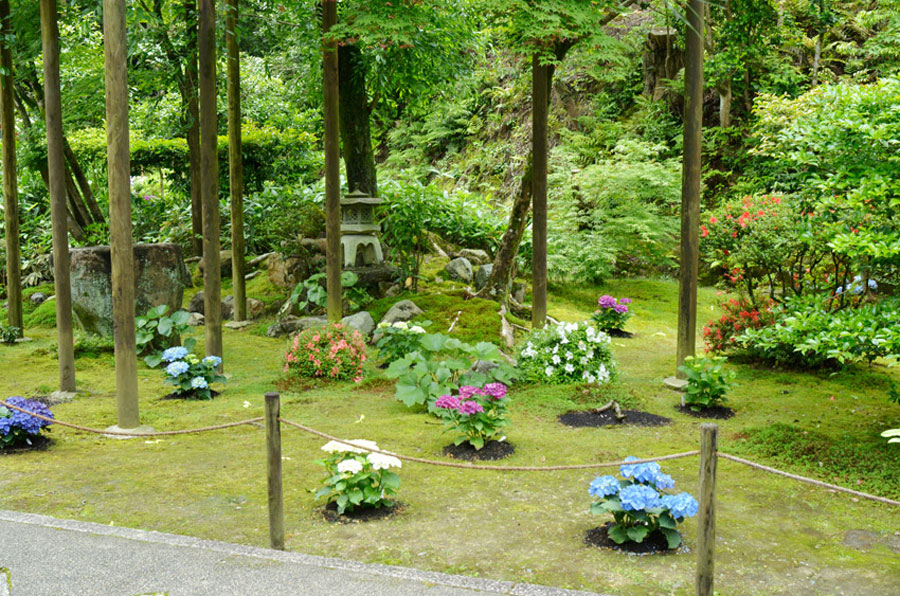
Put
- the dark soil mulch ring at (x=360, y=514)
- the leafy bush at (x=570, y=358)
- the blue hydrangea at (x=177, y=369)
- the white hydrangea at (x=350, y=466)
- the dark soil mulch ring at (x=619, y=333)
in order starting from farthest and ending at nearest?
the dark soil mulch ring at (x=619, y=333), the leafy bush at (x=570, y=358), the blue hydrangea at (x=177, y=369), the dark soil mulch ring at (x=360, y=514), the white hydrangea at (x=350, y=466)

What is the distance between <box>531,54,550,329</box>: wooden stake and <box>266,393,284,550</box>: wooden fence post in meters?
5.55

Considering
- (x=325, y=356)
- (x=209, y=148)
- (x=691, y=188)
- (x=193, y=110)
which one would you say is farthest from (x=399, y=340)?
(x=193, y=110)

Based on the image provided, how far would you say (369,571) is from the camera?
3461 millimetres

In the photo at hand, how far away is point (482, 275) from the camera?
12078 mm

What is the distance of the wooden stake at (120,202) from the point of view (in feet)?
19.4

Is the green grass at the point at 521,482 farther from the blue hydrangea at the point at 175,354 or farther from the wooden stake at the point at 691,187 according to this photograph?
the wooden stake at the point at 691,187

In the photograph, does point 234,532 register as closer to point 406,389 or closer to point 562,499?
point 562,499

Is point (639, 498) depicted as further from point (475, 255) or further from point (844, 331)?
point (475, 255)

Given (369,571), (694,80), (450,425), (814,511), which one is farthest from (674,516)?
(694,80)

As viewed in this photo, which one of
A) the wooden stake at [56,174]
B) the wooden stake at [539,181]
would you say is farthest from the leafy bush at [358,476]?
the wooden stake at [539,181]

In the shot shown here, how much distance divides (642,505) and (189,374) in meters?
5.20

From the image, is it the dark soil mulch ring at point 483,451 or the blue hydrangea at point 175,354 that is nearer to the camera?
the dark soil mulch ring at point 483,451

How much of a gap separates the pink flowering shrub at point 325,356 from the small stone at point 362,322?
1668 mm

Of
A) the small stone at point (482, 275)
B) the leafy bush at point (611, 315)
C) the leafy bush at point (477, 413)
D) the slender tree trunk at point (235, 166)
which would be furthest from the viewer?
the small stone at point (482, 275)
